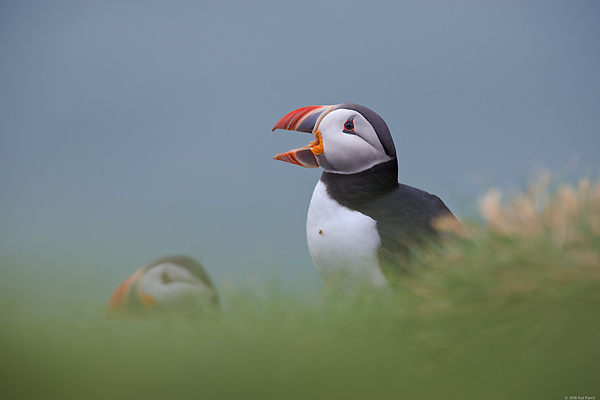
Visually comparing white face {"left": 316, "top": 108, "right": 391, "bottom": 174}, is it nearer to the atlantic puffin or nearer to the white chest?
the atlantic puffin

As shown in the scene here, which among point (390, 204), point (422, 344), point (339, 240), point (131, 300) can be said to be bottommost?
point (422, 344)

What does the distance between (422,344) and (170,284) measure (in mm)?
834

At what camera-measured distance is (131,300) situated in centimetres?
173

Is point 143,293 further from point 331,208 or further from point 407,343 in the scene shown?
point 407,343

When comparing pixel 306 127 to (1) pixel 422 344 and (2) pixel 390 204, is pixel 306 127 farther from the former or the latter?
(1) pixel 422 344

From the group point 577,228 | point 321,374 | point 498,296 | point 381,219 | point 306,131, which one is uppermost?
point 306,131

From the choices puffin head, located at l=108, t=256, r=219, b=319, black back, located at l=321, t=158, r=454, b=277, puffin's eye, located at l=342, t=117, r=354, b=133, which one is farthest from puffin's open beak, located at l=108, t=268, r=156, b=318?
puffin's eye, located at l=342, t=117, r=354, b=133

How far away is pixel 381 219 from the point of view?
161cm

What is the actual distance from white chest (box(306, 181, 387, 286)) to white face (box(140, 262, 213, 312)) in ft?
1.06

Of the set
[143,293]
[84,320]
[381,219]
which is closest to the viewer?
[84,320]

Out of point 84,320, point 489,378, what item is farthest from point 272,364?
point 84,320

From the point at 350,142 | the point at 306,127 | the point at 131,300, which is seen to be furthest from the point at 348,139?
the point at 131,300

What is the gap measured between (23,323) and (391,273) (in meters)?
0.87

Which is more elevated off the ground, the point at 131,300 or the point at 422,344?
the point at 131,300
